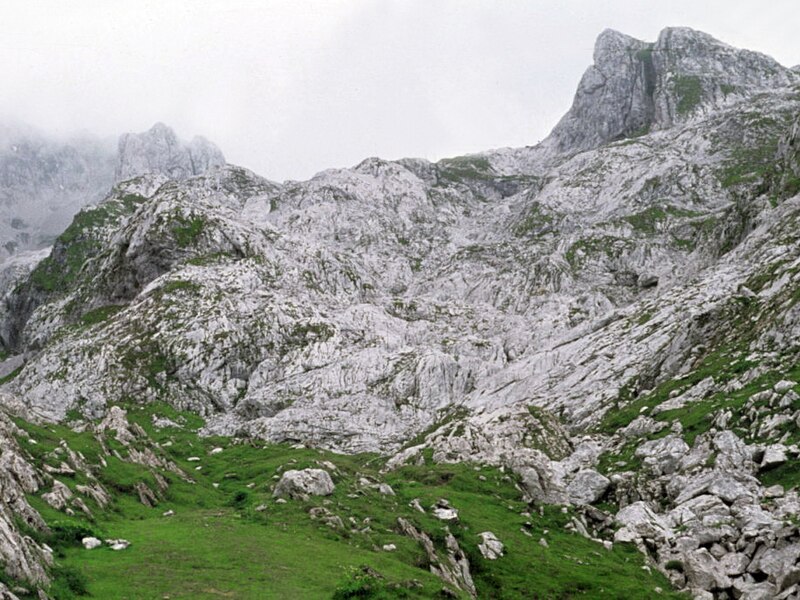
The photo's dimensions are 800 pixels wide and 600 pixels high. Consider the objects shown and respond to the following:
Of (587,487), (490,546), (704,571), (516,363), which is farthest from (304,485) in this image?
(516,363)

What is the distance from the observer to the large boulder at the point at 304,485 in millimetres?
50469

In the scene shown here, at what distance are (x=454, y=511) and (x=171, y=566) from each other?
1034 inches

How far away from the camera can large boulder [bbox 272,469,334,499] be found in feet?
166

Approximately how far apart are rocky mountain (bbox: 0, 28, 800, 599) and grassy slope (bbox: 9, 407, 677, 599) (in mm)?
1719

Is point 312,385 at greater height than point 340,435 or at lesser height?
greater

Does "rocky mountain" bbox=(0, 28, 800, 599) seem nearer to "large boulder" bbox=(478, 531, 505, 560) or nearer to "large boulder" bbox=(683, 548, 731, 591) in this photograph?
"large boulder" bbox=(683, 548, 731, 591)

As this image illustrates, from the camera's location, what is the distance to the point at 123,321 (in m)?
147

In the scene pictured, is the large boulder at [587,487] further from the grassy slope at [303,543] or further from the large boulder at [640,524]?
the large boulder at [640,524]

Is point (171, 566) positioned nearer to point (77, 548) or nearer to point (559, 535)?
point (77, 548)

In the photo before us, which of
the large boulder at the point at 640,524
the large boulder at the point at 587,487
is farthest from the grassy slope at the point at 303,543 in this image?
the large boulder at the point at 587,487

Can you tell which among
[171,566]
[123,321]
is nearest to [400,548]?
[171,566]

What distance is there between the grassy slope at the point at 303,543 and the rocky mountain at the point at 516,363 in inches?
67.7

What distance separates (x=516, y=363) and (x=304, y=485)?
245 feet

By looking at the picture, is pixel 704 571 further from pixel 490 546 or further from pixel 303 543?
pixel 303 543
